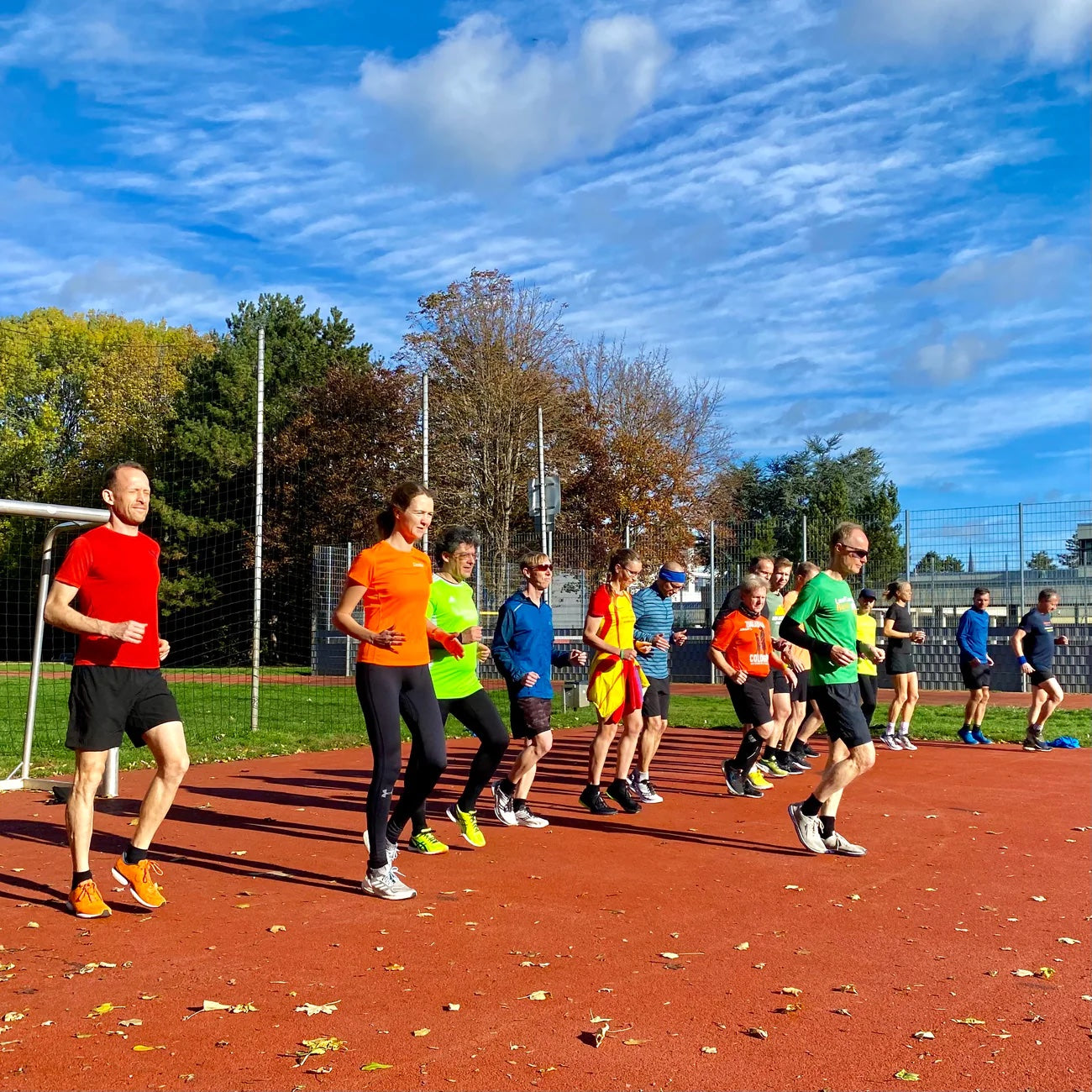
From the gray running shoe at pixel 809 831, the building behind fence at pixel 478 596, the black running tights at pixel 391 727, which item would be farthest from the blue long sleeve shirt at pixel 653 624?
the building behind fence at pixel 478 596

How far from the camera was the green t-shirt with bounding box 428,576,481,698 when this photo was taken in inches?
297

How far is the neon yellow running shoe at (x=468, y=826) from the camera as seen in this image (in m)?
7.59

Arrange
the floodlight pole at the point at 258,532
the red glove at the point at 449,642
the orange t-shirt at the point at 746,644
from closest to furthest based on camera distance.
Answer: the red glove at the point at 449,642
the orange t-shirt at the point at 746,644
the floodlight pole at the point at 258,532

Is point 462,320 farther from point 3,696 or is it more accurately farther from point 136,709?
point 136,709

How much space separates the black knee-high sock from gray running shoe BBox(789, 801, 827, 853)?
235 cm

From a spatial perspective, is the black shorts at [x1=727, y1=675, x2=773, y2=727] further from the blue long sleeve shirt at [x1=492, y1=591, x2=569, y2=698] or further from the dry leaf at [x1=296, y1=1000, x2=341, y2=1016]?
the dry leaf at [x1=296, y1=1000, x2=341, y2=1016]

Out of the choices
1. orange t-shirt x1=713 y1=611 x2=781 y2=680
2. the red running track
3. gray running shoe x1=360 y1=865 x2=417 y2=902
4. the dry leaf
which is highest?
orange t-shirt x1=713 y1=611 x2=781 y2=680

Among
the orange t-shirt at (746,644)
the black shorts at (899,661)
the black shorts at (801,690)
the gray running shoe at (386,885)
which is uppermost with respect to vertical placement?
the orange t-shirt at (746,644)

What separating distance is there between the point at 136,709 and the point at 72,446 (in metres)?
40.7

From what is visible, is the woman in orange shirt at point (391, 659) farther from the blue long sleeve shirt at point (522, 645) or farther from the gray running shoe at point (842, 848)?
the gray running shoe at point (842, 848)

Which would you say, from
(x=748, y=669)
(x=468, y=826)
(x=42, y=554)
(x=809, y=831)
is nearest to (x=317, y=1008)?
(x=468, y=826)

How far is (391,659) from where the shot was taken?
6250 mm

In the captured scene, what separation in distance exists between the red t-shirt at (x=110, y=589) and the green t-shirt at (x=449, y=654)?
206 cm

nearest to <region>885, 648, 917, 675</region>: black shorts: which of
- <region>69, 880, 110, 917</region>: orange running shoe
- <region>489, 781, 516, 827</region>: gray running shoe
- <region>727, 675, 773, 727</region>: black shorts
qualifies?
<region>727, 675, 773, 727</region>: black shorts
